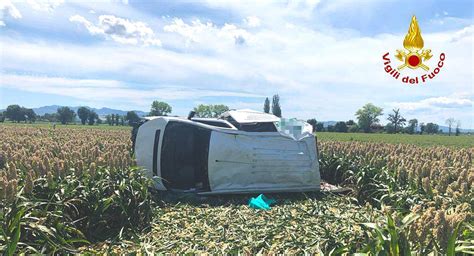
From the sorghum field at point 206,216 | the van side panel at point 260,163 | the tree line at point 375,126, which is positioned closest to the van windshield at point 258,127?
the van side panel at point 260,163

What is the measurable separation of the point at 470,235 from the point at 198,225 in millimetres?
3674

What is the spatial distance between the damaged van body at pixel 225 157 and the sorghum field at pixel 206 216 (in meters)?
0.37

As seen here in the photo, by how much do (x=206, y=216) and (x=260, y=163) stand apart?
2200 mm

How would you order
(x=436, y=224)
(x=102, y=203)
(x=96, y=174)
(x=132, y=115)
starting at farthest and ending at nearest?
(x=132, y=115), (x=96, y=174), (x=102, y=203), (x=436, y=224)

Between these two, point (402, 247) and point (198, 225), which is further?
point (198, 225)

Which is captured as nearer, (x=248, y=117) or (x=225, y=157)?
(x=225, y=157)

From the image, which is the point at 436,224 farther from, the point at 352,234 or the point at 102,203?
the point at 102,203

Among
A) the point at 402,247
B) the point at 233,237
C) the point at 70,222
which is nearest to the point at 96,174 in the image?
the point at 70,222

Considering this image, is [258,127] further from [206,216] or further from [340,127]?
[340,127]

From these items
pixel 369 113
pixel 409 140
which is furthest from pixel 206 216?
pixel 369 113

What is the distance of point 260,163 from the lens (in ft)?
27.4

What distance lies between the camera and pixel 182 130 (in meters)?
8.62

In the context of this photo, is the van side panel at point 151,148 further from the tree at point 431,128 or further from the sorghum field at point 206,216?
the tree at point 431,128

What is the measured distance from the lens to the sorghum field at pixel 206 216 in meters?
3.62
